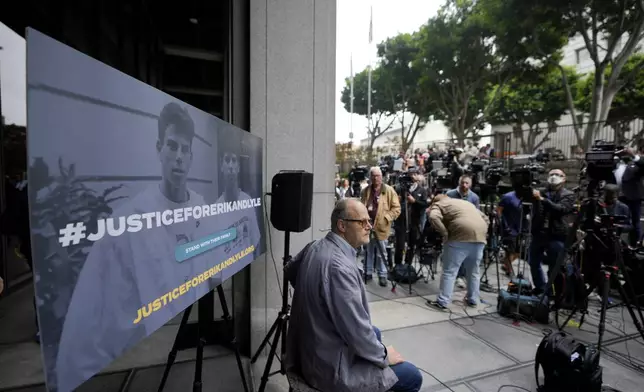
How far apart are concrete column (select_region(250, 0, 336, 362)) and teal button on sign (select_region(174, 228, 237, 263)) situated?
93cm

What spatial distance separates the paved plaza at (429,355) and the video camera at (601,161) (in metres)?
1.96

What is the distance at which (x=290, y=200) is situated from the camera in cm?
276

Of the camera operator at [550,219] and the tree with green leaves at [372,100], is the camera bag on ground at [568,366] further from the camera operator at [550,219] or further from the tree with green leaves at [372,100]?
the tree with green leaves at [372,100]

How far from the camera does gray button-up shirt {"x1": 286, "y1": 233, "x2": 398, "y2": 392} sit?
1736 mm

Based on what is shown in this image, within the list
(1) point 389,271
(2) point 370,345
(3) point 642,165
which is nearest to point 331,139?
(2) point 370,345

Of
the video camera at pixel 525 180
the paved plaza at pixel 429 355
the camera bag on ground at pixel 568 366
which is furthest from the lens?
the video camera at pixel 525 180

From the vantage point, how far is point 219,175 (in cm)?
213

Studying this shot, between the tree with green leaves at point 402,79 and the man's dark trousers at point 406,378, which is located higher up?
the tree with green leaves at point 402,79

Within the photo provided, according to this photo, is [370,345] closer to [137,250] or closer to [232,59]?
[137,250]

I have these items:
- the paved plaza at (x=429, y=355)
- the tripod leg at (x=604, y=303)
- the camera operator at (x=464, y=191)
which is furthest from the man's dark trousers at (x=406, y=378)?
the camera operator at (x=464, y=191)

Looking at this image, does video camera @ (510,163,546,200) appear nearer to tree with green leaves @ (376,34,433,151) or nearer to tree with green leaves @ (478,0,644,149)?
tree with green leaves @ (478,0,644,149)

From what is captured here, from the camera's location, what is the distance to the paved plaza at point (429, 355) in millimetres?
2967

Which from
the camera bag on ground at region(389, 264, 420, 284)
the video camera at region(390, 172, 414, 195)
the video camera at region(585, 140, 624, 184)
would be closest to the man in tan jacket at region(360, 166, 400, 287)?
the camera bag on ground at region(389, 264, 420, 284)

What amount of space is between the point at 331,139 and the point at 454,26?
58.8 ft
